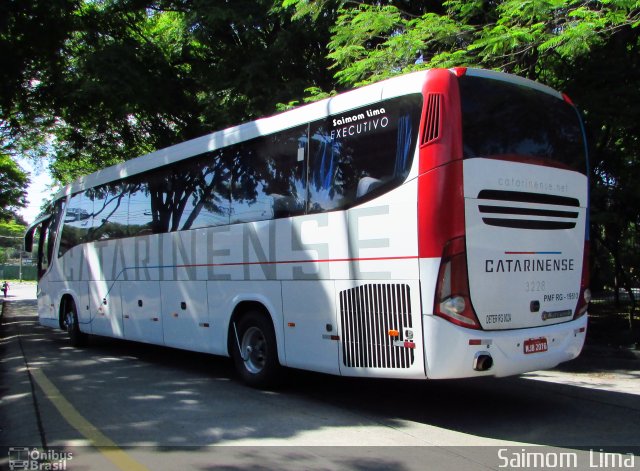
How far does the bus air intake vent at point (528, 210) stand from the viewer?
547 cm

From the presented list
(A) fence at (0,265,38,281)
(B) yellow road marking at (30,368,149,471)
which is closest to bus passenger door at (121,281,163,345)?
(B) yellow road marking at (30,368,149,471)

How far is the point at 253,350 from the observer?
7578mm

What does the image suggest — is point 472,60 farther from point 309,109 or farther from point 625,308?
point 625,308

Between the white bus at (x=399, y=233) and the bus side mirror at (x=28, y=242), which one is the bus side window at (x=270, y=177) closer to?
the white bus at (x=399, y=233)

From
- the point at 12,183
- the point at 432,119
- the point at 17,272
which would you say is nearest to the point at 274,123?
the point at 432,119

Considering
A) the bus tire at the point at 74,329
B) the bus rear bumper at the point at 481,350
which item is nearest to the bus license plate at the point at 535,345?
the bus rear bumper at the point at 481,350

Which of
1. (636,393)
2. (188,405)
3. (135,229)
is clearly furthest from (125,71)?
(636,393)

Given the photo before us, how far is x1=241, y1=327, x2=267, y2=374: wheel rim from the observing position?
7.46m

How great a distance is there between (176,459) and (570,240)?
15.2 feet

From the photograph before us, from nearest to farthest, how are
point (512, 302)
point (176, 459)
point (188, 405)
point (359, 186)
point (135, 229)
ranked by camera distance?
point (176, 459)
point (512, 302)
point (359, 186)
point (188, 405)
point (135, 229)

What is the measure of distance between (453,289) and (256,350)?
3.33 metres

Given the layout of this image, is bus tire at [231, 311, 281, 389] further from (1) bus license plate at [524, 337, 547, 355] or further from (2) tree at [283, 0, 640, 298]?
(2) tree at [283, 0, 640, 298]

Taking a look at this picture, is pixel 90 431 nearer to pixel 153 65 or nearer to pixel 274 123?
pixel 274 123

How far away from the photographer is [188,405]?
6578 mm
